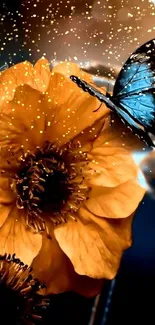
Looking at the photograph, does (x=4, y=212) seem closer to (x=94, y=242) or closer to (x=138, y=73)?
(x=94, y=242)

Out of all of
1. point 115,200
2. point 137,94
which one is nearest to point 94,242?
point 115,200

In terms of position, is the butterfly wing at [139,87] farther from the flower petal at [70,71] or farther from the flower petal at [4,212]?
the flower petal at [4,212]

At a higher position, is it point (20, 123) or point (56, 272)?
point (20, 123)

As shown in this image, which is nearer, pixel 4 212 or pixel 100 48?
pixel 4 212

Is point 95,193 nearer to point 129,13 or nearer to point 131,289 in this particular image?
point 131,289

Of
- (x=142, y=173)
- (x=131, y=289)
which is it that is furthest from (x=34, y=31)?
(x=131, y=289)

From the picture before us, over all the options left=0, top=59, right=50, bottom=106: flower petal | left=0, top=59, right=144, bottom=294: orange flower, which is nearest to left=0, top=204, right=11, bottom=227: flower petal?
left=0, top=59, right=144, bottom=294: orange flower

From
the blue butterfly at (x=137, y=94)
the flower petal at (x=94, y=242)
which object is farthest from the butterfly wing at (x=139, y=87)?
the flower petal at (x=94, y=242)
